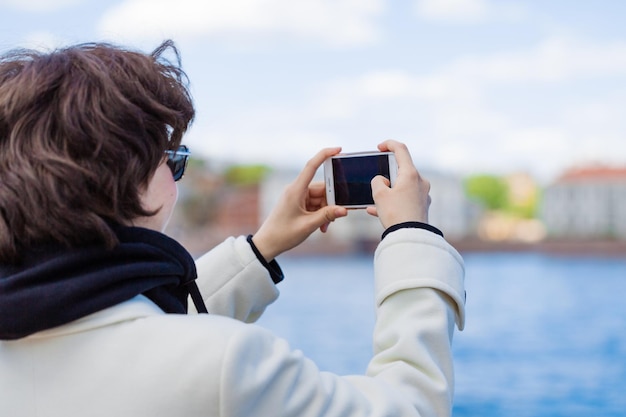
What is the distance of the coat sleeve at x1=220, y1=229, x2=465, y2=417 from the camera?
1.54 feet

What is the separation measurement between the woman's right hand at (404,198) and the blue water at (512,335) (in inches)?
340

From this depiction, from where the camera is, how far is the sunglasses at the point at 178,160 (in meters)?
0.58

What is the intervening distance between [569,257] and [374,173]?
42786 mm

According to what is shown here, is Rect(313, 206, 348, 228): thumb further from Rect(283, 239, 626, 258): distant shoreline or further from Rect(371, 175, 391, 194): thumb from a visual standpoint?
Rect(283, 239, 626, 258): distant shoreline

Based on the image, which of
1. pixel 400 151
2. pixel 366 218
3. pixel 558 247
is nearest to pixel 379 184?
pixel 400 151

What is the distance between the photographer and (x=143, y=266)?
19.6 inches

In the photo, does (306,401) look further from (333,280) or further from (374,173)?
(333,280)

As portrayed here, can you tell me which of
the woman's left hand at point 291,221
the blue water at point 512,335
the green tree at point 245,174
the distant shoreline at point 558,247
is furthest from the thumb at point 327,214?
the green tree at point 245,174

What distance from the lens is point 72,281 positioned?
1.57 ft

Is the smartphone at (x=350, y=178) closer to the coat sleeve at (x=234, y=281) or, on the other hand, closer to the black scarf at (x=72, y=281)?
the coat sleeve at (x=234, y=281)

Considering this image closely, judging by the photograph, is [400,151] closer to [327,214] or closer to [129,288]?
[327,214]

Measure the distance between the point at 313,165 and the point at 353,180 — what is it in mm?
45

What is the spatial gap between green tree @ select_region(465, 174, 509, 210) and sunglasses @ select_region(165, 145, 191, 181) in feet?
161

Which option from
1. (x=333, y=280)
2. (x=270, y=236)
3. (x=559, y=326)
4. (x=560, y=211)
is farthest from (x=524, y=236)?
(x=270, y=236)
